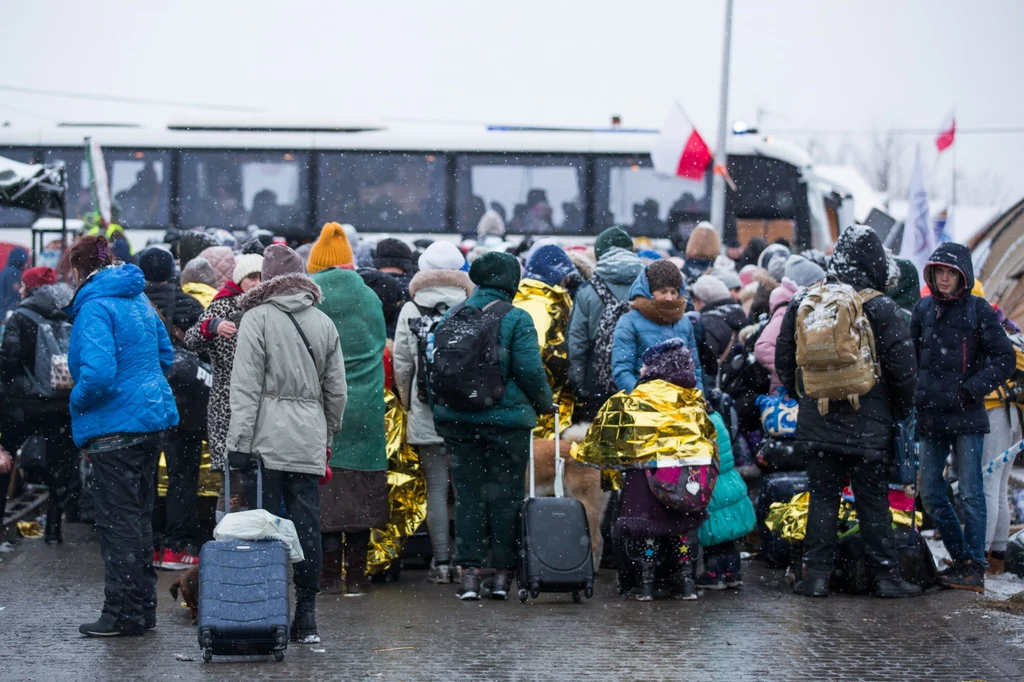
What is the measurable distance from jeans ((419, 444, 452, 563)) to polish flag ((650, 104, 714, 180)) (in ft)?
36.2

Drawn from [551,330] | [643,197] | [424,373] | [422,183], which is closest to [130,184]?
[422,183]

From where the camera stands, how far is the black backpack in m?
8.09

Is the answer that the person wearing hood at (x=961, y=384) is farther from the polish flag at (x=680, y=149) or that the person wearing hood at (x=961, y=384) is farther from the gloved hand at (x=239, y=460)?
the polish flag at (x=680, y=149)

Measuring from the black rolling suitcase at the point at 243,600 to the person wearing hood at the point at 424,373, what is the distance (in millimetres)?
2371

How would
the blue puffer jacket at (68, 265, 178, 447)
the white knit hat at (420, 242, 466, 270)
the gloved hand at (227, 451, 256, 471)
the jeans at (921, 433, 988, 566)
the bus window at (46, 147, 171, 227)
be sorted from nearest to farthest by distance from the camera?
1. the blue puffer jacket at (68, 265, 178, 447)
2. the gloved hand at (227, 451, 256, 471)
3. the jeans at (921, 433, 988, 566)
4. the white knit hat at (420, 242, 466, 270)
5. the bus window at (46, 147, 171, 227)

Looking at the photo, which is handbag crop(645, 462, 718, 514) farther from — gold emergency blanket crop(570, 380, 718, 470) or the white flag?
Result: the white flag

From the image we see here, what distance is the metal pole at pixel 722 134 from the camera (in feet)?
74.2

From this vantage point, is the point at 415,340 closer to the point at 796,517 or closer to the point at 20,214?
the point at 796,517

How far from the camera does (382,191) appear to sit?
24.7 m

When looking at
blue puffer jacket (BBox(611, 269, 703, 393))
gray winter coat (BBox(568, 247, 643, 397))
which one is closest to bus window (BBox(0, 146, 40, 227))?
gray winter coat (BBox(568, 247, 643, 397))

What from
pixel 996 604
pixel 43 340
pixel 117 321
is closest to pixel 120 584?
pixel 117 321

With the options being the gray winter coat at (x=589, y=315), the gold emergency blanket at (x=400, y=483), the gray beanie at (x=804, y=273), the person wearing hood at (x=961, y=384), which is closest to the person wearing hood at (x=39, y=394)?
the gold emergency blanket at (x=400, y=483)

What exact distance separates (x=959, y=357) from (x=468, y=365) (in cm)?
307

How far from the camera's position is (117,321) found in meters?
7.05
